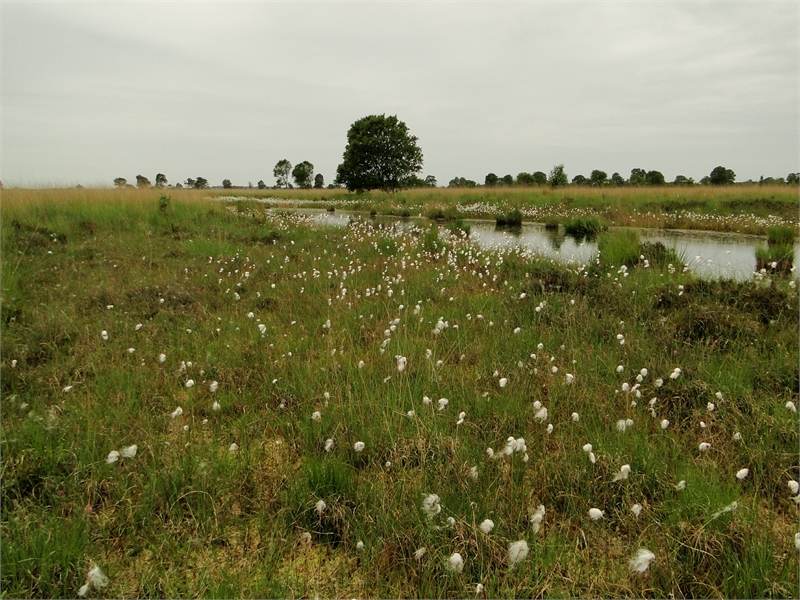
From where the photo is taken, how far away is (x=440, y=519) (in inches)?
83.0

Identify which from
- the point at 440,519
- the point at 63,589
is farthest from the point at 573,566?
the point at 63,589

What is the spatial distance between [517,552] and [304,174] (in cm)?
8009

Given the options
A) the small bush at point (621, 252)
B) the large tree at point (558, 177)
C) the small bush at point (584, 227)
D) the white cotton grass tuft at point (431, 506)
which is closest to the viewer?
the white cotton grass tuft at point (431, 506)

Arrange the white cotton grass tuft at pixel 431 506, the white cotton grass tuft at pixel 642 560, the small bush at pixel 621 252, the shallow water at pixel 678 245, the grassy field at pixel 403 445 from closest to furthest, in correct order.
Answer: the white cotton grass tuft at pixel 642 560, the grassy field at pixel 403 445, the white cotton grass tuft at pixel 431 506, the small bush at pixel 621 252, the shallow water at pixel 678 245

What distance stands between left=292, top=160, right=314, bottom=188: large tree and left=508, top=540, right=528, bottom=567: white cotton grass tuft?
3130 inches

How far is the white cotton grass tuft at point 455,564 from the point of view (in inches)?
68.3

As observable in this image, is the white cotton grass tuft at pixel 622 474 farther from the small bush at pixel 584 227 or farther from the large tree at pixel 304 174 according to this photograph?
the large tree at pixel 304 174

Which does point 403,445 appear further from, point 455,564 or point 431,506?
point 455,564

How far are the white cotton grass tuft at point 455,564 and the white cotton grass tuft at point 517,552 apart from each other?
21cm

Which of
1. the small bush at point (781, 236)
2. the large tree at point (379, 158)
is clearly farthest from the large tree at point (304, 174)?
the small bush at point (781, 236)

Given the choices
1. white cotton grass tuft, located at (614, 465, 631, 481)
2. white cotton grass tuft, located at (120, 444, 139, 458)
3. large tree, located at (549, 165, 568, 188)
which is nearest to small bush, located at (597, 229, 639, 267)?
white cotton grass tuft, located at (614, 465, 631, 481)

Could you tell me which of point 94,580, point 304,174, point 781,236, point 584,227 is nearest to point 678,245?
point 781,236

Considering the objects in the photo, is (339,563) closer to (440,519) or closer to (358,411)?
(440,519)

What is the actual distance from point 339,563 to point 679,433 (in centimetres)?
238
